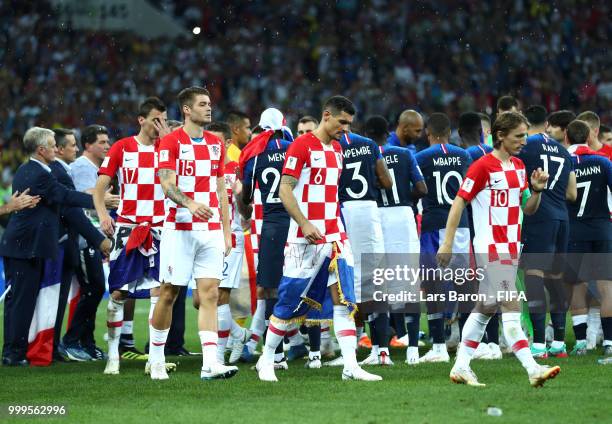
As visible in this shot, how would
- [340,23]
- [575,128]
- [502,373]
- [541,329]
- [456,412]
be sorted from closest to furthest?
[456,412] → [502,373] → [541,329] → [575,128] → [340,23]

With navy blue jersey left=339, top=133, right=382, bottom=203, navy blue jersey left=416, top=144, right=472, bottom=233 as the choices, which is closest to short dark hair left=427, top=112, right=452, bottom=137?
navy blue jersey left=416, top=144, right=472, bottom=233

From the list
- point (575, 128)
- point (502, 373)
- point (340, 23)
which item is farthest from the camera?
point (340, 23)

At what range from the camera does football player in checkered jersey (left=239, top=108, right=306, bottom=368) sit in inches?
409

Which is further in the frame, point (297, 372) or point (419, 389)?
point (297, 372)

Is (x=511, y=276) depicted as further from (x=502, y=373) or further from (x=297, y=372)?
(x=297, y=372)

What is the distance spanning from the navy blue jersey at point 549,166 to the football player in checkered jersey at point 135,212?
3.60m

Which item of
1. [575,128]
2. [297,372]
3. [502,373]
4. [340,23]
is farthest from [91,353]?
[340,23]

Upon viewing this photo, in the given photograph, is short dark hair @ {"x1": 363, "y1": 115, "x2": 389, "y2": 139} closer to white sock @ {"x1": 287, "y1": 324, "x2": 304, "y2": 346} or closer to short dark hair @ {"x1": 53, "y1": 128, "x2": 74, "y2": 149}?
white sock @ {"x1": 287, "y1": 324, "x2": 304, "y2": 346}

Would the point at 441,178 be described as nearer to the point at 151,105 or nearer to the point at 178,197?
the point at 151,105

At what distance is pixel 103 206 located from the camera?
403 inches

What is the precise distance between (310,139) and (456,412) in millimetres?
2749

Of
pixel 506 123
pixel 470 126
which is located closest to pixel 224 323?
pixel 470 126

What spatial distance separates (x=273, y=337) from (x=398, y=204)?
2.77m

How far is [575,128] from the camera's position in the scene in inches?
445
